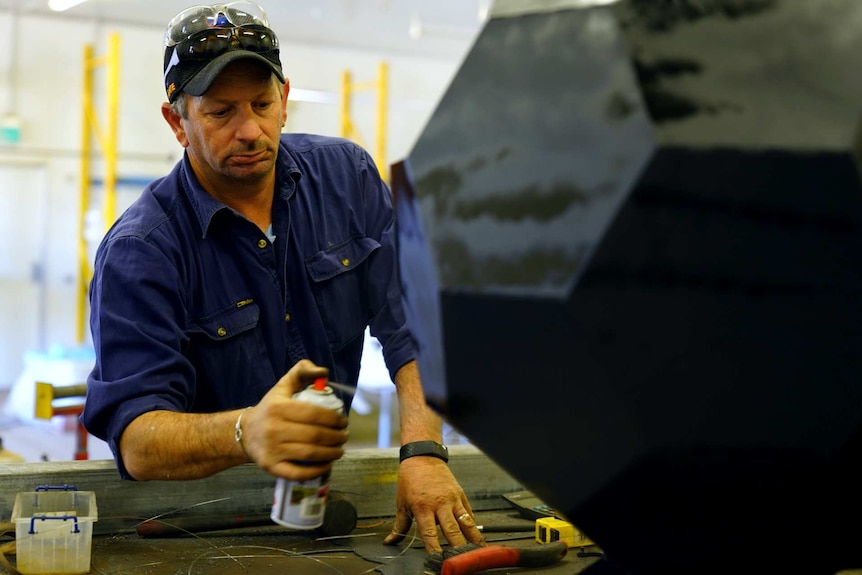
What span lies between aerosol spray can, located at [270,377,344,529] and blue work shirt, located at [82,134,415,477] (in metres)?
0.35

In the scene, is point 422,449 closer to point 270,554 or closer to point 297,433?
point 270,554

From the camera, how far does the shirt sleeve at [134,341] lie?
1.23m

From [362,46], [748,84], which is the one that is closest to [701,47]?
[748,84]

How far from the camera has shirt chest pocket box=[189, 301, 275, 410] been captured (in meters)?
1.42

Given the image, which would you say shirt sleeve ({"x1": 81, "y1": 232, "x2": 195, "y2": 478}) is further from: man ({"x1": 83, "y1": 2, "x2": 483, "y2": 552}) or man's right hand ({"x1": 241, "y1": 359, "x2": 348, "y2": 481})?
man's right hand ({"x1": 241, "y1": 359, "x2": 348, "y2": 481})

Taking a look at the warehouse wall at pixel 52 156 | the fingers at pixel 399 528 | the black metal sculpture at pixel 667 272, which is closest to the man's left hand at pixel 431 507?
the fingers at pixel 399 528

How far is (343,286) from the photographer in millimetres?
1583

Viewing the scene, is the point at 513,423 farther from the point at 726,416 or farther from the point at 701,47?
the point at 701,47

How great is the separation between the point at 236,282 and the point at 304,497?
23.3 inches

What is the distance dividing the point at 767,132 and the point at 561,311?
0.18 meters

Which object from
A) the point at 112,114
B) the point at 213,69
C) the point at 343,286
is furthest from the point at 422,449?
the point at 112,114

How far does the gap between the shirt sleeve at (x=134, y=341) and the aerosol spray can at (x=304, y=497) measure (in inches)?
13.8

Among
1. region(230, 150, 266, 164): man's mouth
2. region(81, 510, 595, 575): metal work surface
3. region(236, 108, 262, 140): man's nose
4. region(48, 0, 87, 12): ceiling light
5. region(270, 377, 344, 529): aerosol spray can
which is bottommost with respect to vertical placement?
region(81, 510, 595, 575): metal work surface

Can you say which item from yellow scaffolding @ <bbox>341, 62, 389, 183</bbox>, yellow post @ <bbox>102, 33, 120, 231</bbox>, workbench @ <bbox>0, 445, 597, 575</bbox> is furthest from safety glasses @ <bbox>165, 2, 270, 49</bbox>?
yellow scaffolding @ <bbox>341, 62, 389, 183</bbox>
